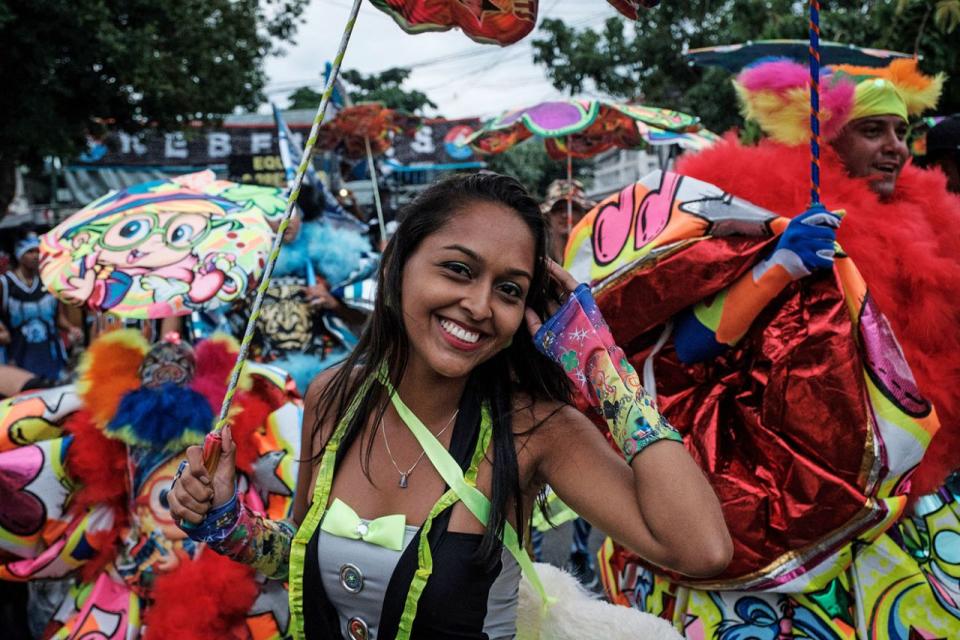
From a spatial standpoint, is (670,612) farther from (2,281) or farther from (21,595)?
(2,281)

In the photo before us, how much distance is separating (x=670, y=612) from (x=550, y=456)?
3.86ft

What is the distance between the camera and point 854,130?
279 cm

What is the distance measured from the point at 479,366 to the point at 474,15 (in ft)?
2.28

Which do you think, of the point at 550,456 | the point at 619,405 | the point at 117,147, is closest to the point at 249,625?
the point at 550,456

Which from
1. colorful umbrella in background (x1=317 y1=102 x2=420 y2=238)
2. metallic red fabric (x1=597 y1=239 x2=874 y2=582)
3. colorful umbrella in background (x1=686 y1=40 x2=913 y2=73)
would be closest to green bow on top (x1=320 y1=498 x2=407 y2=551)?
metallic red fabric (x1=597 y1=239 x2=874 y2=582)

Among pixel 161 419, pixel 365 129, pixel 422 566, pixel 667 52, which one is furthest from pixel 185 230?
pixel 667 52

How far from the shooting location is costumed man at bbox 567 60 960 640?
2.26 meters

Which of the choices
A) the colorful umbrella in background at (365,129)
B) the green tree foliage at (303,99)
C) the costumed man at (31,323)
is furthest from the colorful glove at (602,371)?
the green tree foliage at (303,99)

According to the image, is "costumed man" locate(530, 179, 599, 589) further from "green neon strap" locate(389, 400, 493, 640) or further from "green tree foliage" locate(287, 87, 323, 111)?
"green tree foliage" locate(287, 87, 323, 111)

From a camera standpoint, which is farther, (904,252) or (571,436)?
(904,252)

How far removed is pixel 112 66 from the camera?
12.0 meters

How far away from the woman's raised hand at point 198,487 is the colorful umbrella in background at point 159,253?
1.01 metres

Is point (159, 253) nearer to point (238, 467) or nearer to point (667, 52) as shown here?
point (238, 467)

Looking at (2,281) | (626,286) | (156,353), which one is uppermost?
(626,286)
